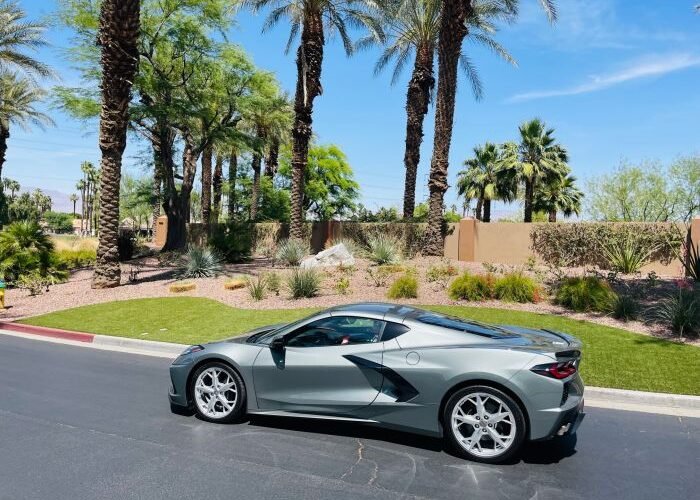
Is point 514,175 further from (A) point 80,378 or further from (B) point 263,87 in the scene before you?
(A) point 80,378

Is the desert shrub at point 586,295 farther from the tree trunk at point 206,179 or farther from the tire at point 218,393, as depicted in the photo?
the tree trunk at point 206,179

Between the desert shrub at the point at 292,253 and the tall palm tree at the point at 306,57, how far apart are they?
4.91ft

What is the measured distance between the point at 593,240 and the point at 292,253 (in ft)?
35.7

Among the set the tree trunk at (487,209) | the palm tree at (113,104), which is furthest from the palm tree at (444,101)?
the tree trunk at (487,209)

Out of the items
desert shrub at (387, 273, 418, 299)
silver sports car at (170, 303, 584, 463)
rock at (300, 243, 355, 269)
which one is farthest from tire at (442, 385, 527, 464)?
rock at (300, 243, 355, 269)

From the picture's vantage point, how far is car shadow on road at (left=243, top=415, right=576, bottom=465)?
5.31 metres

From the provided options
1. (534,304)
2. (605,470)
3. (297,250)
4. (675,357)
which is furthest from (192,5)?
(605,470)

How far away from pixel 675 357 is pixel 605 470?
4802mm

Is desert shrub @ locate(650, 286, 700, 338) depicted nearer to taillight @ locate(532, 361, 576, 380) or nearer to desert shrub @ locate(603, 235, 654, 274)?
desert shrub @ locate(603, 235, 654, 274)

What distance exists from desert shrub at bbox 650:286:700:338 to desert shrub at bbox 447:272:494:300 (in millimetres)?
3534

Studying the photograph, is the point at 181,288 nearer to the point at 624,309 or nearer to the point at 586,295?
the point at 586,295

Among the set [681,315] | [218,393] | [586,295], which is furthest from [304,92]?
[218,393]

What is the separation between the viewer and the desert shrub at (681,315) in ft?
33.3

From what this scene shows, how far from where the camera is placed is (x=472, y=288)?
13.5 m
